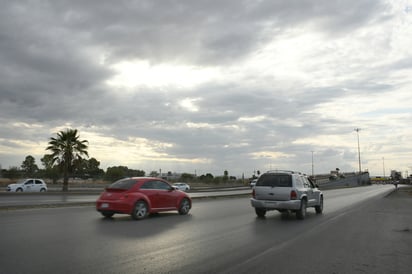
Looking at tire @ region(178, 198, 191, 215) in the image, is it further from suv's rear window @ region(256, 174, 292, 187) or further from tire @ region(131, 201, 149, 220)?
suv's rear window @ region(256, 174, 292, 187)

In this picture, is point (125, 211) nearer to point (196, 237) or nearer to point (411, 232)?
point (196, 237)

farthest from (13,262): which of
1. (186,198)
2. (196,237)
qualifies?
(186,198)

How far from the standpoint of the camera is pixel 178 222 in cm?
1341

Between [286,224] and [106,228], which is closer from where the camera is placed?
[106,228]

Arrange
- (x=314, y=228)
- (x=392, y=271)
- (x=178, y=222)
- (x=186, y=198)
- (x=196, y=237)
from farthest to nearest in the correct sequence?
1. (x=186, y=198)
2. (x=178, y=222)
3. (x=314, y=228)
4. (x=196, y=237)
5. (x=392, y=271)

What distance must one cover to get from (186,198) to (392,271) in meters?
→ 10.4

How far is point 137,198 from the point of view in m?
14.0

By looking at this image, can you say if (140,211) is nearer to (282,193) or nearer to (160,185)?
(160,185)

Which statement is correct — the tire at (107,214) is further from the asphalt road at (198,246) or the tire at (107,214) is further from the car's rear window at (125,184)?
the car's rear window at (125,184)

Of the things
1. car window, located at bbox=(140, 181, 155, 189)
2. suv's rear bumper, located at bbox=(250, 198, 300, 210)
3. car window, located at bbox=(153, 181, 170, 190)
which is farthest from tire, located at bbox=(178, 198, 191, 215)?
suv's rear bumper, located at bbox=(250, 198, 300, 210)

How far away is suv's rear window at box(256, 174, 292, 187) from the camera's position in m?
15.3

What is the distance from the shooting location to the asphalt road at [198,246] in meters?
6.93

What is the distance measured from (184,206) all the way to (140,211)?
2.65m

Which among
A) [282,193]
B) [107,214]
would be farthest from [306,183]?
[107,214]
